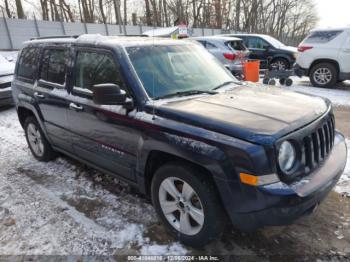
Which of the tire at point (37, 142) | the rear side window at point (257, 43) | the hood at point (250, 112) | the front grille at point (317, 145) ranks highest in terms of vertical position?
the hood at point (250, 112)

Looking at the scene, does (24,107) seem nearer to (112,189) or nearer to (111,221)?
(112,189)

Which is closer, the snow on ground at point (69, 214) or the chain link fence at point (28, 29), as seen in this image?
the snow on ground at point (69, 214)

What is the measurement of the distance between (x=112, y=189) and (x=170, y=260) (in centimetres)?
151

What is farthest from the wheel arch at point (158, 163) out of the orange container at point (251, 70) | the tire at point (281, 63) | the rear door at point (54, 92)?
the tire at point (281, 63)

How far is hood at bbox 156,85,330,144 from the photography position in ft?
7.47

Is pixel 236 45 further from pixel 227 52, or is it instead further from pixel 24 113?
pixel 24 113

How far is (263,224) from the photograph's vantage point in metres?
2.32

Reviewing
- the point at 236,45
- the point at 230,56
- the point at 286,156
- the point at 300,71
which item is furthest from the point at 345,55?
the point at 286,156

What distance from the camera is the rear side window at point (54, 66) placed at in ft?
12.5

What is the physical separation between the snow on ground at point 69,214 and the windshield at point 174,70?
Answer: 4.55ft

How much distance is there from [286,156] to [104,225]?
1.97 meters

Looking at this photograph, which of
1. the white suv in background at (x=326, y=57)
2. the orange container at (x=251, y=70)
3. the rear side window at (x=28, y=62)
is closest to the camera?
the rear side window at (x=28, y=62)

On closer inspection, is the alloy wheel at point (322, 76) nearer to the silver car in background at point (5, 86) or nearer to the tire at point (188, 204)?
the tire at point (188, 204)

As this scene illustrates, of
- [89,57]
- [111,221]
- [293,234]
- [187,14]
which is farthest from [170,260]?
[187,14]
